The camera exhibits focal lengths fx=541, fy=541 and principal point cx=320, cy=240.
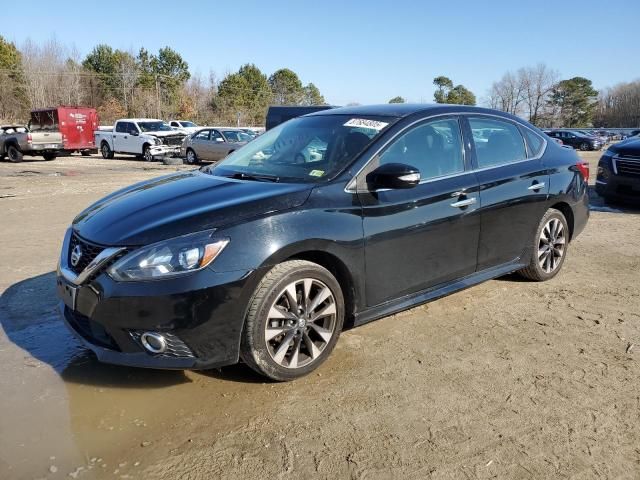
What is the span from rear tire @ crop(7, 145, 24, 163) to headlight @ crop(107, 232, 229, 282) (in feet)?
75.4

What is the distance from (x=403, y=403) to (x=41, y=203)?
9.29m

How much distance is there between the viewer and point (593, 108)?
86.0 m

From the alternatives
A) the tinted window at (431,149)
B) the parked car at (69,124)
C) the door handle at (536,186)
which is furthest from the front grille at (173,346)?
the parked car at (69,124)

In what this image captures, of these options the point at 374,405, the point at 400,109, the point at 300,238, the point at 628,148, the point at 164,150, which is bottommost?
the point at 374,405

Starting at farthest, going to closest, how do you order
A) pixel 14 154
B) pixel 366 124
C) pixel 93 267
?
pixel 14 154
pixel 366 124
pixel 93 267

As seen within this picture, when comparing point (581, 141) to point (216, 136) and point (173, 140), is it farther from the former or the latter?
point (173, 140)

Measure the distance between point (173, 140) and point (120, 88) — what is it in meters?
42.2

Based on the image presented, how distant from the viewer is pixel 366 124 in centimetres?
394

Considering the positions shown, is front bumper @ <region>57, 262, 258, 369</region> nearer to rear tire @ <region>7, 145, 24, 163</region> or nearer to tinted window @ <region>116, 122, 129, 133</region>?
rear tire @ <region>7, 145, 24, 163</region>

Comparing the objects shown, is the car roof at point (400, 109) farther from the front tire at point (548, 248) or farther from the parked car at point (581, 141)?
the parked car at point (581, 141)

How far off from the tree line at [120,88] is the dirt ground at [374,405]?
55823 millimetres

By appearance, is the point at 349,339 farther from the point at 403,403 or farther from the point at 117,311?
the point at 117,311

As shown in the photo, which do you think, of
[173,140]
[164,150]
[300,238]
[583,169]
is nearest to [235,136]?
[173,140]

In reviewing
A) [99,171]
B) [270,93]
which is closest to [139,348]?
[99,171]
